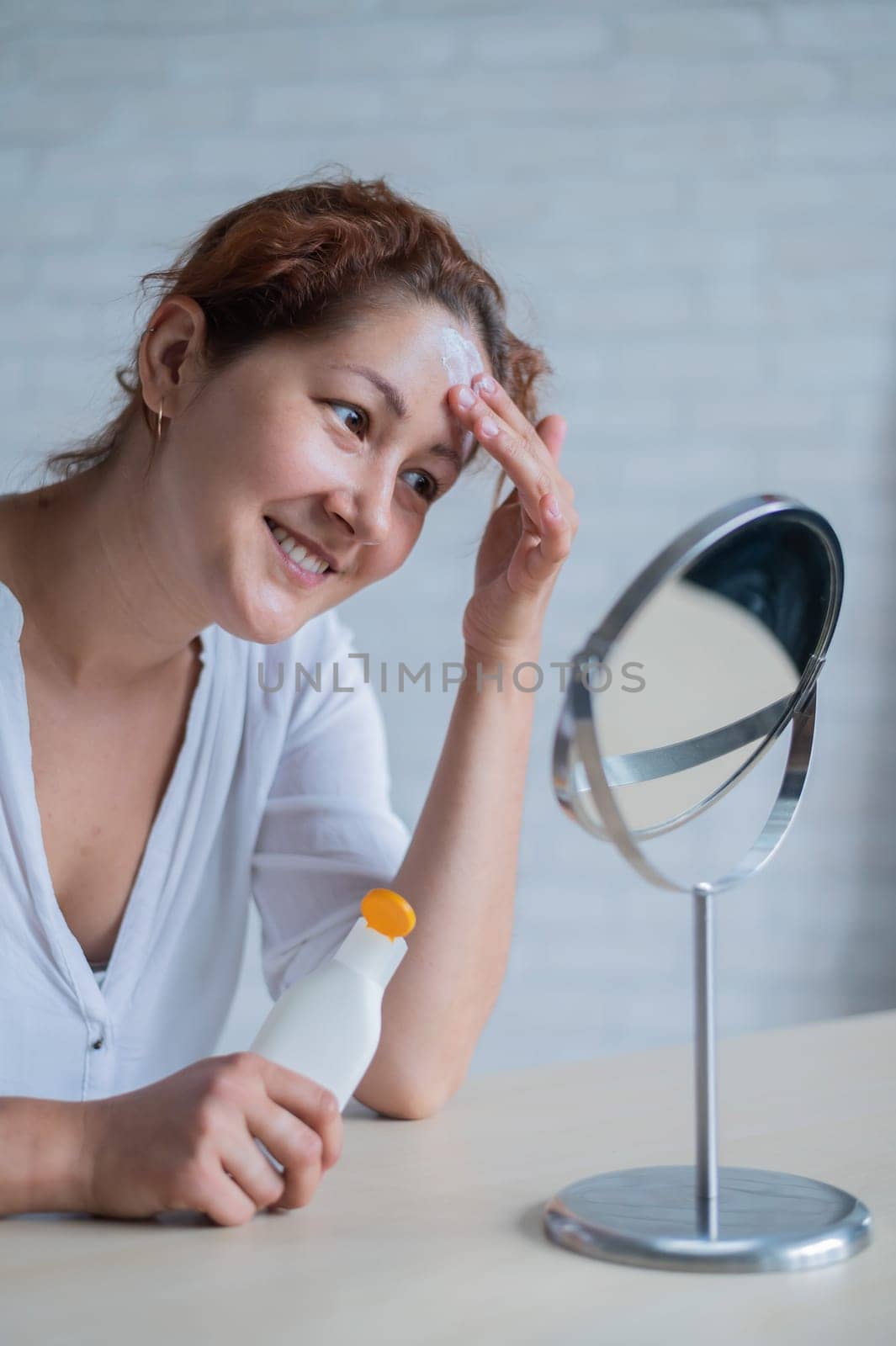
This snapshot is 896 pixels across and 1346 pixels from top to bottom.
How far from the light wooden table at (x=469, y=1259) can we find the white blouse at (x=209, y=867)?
0.89ft

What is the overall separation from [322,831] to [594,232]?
1457 mm

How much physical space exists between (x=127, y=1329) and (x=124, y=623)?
61 centimetres

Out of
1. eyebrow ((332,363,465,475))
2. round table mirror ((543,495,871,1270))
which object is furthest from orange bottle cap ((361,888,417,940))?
eyebrow ((332,363,465,475))

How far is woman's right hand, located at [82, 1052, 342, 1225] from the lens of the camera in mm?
549

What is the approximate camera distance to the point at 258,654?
1.09 m

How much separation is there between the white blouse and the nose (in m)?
0.19

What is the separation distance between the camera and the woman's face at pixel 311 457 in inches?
33.1

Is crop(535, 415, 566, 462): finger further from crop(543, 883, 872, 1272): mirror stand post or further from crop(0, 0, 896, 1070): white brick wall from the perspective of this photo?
crop(0, 0, 896, 1070): white brick wall

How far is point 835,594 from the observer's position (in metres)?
0.60

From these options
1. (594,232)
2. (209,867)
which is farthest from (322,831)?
(594,232)

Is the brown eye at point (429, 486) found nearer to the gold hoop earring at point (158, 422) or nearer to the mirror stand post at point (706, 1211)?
the gold hoop earring at point (158, 422)

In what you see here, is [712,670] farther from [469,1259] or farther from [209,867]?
[209,867]

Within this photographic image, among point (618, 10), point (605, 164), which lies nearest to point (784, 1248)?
point (605, 164)

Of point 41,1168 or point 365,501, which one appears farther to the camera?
point 365,501
